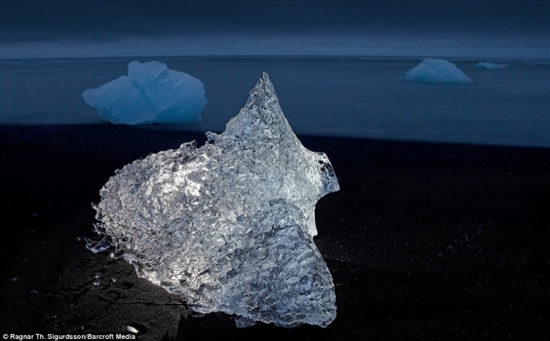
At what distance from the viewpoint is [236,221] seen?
305 cm

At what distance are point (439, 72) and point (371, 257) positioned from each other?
14.9m

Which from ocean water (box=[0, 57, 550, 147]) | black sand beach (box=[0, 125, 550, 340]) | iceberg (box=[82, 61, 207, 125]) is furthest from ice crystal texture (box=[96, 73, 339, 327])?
iceberg (box=[82, 61, 207, 125])

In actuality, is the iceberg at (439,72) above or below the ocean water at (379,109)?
above

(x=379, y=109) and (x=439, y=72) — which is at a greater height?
(x=439, y=72)

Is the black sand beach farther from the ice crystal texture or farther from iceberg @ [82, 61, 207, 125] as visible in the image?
iceberg @ [82, 61, 207, 125]

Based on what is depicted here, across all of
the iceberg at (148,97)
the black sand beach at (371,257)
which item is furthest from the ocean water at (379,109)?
the black sand beach at (371,257)

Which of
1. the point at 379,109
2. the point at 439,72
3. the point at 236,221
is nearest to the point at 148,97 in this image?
the point at 379,109

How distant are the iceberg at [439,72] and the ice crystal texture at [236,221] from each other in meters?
14.2

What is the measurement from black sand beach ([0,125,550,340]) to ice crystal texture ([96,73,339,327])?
0.13 metres

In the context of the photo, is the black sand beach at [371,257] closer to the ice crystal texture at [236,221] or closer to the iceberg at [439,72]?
the ice crystal texture at [236,221]

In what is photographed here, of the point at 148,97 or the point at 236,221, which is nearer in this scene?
the point at 236,221

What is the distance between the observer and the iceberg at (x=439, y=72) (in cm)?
1670

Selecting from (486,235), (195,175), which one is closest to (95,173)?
(195,175)

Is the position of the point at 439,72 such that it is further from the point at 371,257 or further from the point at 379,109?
the point at 371,257
